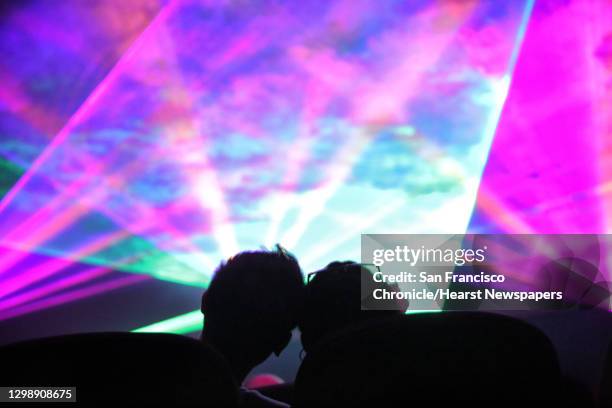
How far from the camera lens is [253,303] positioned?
109cm

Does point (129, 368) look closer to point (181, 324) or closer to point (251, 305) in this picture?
point (251, 305)

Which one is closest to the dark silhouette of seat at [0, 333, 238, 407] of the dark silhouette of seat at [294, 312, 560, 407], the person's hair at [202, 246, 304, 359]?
the dark silhouette of seat at [294, 312, 560, 407]

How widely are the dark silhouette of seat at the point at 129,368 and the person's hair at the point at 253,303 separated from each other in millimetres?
415

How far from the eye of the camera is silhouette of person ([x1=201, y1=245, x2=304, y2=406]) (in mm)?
1101

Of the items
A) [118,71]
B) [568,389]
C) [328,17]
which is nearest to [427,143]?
[328,17]

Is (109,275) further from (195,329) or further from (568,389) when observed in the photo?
(568,389)

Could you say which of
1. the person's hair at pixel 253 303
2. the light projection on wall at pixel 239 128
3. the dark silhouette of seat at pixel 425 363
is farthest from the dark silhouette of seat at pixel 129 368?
the light projection on wall at pixel 239 128

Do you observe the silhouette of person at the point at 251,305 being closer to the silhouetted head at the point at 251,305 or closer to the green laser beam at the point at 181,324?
the silhouetted head at the point at 251,305

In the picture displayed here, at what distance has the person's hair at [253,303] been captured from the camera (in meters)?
1.10

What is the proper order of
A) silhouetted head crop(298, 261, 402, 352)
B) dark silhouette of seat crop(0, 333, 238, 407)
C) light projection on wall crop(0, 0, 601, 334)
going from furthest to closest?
light projection on wall crop(0, 0, 601, 334) < silhouetted head crop(298, 261, 402, 352) < dark silhouette of seat crop(0, 333, 238, 407)

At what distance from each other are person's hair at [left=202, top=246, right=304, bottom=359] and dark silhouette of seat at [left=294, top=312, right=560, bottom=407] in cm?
42

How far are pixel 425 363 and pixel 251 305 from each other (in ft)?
1.66
